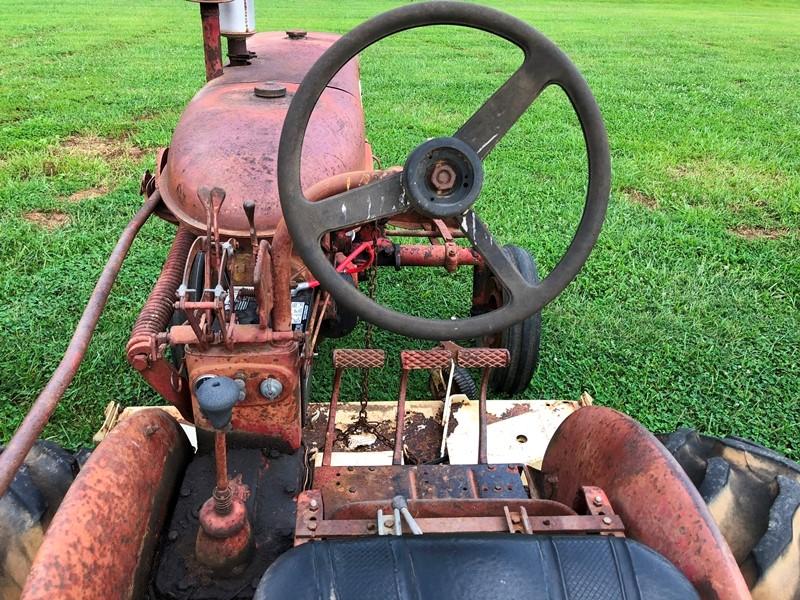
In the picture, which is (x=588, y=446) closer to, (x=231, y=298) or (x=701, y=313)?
(x=231, y=298)

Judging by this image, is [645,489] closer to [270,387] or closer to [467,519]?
[467,519]

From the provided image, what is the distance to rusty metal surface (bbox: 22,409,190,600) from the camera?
1.26 metres

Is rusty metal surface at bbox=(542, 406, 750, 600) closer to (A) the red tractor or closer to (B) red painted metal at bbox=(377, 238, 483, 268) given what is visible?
(A) the red tractor

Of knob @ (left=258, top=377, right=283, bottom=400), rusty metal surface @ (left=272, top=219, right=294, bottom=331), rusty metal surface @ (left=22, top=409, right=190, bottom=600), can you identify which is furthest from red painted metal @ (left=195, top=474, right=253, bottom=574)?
rusty metal surface @ (left=272, top=219, right=294, bottom=331)

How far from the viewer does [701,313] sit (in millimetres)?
3611

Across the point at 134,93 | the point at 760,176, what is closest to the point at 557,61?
the point at 760,176

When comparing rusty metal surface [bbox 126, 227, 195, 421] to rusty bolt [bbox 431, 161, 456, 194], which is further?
rusty metal surface [bbox 126, 227, 195, 421]

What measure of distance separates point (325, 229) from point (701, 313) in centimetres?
279

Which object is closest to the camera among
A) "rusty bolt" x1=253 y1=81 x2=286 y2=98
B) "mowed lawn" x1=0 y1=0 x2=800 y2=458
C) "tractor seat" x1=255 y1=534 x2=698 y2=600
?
"tractor seat" x1=255 y1=534 x2=698 y2=600

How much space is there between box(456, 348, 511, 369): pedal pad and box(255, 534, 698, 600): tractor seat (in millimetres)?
1092

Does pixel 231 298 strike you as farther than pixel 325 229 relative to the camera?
Yes

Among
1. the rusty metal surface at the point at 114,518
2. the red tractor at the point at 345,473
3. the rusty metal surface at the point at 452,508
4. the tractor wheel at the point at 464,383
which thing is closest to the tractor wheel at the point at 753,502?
the red tractor at the point at 345,473

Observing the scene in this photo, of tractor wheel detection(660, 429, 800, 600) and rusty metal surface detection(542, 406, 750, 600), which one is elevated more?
rusty metal surface detection(542, 406, 750, 600)

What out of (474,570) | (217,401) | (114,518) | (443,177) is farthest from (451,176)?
(114,518)
